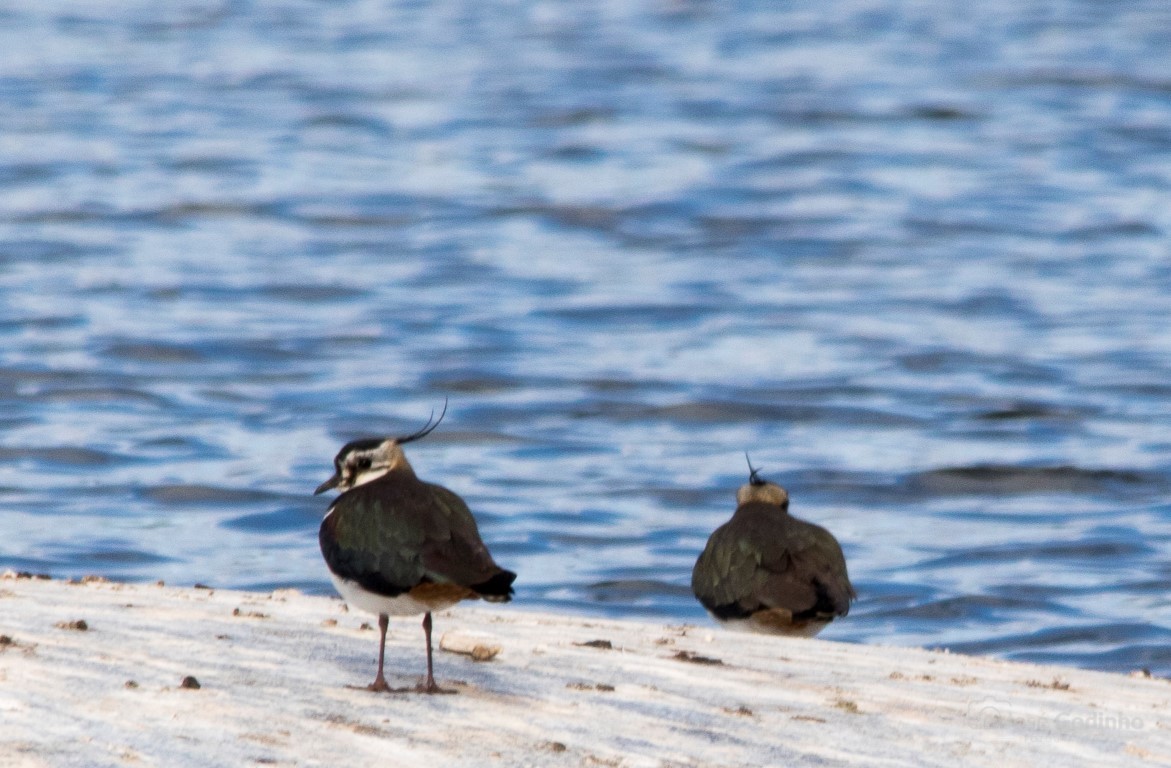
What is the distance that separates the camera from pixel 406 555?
7.30 m

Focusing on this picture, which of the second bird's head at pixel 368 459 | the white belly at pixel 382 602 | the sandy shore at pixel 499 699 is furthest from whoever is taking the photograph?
the second bird's head at pixel 368 459

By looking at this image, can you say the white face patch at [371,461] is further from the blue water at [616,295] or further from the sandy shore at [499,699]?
the blue water at [616,295]

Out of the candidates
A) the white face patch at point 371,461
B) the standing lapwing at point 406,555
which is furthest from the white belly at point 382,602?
the white face patch at point 371,461

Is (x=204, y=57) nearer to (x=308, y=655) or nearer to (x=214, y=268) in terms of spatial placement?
(x=214, y=268)

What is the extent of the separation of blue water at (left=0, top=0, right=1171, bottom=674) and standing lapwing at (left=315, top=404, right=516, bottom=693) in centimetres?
564

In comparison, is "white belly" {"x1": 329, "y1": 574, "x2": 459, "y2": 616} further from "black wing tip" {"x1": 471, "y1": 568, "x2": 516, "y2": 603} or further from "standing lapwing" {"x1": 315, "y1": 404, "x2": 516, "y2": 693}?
"black wing tip" {"x1": 471, "y1": 568, "x2": 516, "y2": 603}

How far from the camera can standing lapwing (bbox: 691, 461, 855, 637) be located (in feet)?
32.5

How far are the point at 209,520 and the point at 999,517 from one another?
5312 millimetres

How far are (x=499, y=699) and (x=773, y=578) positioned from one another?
282 centimetres

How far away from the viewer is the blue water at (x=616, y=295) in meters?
14.9

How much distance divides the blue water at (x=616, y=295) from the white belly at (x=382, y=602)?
5670 millimetres

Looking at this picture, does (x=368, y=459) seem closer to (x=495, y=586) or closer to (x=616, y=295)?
(x=495, y=586)

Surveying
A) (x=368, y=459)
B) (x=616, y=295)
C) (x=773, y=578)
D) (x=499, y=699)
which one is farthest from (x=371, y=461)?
(x=616, y=295)

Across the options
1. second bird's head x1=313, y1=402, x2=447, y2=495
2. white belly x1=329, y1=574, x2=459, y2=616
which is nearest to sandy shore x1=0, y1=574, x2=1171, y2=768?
white belly x1=329, y1=574, x2=459, y2=616
